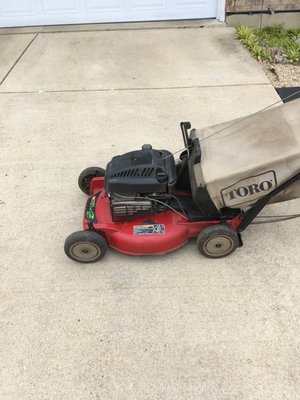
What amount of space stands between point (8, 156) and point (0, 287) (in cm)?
164

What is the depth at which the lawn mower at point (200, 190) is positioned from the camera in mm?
2316

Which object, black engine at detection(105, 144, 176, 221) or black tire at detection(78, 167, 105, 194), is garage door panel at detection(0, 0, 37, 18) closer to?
black tire at detection(78, 167, 105, 194)

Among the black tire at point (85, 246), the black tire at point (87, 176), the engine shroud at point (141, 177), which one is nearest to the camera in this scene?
the engine shroud at point (141, 177)

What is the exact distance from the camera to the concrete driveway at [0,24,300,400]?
2283mm

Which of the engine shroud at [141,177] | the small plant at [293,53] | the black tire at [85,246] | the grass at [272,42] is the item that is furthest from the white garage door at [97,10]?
the black tire at [85,246]

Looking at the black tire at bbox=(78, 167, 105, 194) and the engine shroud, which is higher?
the engine shroud

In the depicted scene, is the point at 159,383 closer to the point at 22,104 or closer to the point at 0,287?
the point at 0,287

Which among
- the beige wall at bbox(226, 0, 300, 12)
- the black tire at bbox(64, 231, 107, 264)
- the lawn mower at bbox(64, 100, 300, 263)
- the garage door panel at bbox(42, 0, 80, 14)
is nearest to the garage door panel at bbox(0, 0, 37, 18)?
the garage door panel at bbox(42, 0, 80, 14)

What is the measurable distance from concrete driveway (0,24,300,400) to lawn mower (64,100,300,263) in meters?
0.22

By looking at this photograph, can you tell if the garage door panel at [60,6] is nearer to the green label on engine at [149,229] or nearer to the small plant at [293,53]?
the small plant at [293,53]

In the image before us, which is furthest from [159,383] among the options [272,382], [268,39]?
[268,39]

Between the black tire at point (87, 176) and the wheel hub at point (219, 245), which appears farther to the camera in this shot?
the black tire at point (87, 176)

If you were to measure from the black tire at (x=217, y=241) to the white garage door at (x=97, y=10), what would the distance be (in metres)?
5.08

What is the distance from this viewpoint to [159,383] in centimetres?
226
